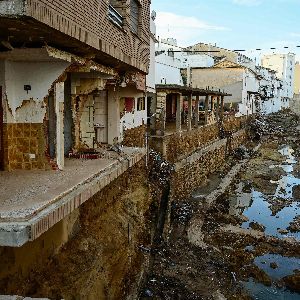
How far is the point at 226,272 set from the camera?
1381cm

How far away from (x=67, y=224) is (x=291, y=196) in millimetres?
21374

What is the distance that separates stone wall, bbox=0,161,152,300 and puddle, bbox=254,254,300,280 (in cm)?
462

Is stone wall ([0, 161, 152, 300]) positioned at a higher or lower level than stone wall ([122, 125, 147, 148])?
lower

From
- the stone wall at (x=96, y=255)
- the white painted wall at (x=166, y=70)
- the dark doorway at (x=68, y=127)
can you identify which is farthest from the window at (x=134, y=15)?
the white painted wall at (x=166, y=70)

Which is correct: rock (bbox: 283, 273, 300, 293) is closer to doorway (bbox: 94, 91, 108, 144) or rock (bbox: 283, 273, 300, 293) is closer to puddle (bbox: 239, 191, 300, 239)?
puddle (bbox: 239, 191, 300, 239)

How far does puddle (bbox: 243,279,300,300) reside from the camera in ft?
41.7

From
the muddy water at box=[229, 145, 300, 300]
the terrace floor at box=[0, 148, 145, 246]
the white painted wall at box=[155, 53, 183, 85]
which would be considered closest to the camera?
the terrace floor at box=[0, 148, 145, 246]

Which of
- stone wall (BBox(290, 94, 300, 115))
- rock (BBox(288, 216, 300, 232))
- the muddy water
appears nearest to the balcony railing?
the muddy water

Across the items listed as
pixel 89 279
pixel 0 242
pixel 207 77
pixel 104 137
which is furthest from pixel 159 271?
pixel 207 77

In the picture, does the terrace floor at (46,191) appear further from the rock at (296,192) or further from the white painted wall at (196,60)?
the white painted wall at (196,60)

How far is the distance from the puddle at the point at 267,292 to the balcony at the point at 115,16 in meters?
9.15

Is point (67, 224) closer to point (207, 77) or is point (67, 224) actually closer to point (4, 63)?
point (4, 63)

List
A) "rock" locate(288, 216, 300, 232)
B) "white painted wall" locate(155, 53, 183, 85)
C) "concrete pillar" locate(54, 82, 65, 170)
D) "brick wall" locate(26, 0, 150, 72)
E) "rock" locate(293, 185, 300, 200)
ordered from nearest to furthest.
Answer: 1. "brick wall" locate(26, 0, 150, 72)
2. "concrete pillar" locate(54, 82, 65, 170)
3. "rock" locate(288, 216, 300, 232)
4. "rock" locate(293, 185, 300, 200)
5. "white painted wall" locate(155, 53, 183, 85)

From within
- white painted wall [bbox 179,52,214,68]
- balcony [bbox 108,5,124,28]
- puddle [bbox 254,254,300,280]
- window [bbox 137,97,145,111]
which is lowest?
puddle [bbox 254,254,300,280]
